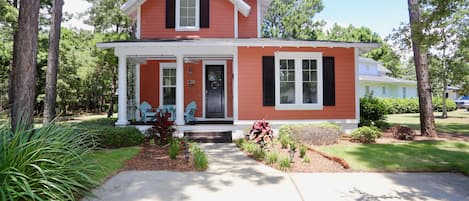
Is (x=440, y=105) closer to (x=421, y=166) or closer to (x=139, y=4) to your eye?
(x=421, y=166)

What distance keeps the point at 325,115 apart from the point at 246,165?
4.75m

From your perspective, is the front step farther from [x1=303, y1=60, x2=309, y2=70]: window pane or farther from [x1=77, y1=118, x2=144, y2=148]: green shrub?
[x1=303, y1=60, x2=309, y2=70]: window pane

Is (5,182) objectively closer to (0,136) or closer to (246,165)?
(0,136)

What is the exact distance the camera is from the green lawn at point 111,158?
5.38m

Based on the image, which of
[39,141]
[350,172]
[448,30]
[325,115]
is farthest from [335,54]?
[39,141]

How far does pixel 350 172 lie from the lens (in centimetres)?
574

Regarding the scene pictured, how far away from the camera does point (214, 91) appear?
12.2 metres

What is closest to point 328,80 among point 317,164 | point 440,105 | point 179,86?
point 317,164

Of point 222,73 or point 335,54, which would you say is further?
point 222,73

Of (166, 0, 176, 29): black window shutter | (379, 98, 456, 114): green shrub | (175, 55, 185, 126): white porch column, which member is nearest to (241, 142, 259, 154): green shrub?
(175, 55, 185, 126): white porch column

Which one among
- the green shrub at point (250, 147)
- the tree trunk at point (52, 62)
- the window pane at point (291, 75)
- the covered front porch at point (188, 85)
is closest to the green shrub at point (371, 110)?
the window pane at point (291, 75)

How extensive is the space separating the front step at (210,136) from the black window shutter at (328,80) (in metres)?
3.42

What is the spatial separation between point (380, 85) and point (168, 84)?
23.4 m

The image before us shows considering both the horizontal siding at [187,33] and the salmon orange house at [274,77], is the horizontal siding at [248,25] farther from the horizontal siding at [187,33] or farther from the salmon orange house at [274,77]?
the salmon orange house at [274,77]
